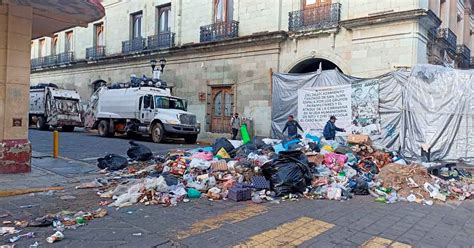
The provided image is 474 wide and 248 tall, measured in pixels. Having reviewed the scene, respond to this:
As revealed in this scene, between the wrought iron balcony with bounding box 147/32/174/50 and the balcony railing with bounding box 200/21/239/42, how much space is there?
106 inches

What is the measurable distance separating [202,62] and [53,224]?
53.8 ft

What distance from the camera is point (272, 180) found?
6777 millimetres

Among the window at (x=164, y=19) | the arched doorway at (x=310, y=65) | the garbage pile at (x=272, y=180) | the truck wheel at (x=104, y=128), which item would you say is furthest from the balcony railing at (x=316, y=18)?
the truck wheel at (x=104, y=128)

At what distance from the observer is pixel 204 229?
15.1ft

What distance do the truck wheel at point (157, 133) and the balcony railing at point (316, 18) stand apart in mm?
7489

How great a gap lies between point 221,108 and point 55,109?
11.5 metres

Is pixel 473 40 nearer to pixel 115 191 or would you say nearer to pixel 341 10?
pixel 341 10

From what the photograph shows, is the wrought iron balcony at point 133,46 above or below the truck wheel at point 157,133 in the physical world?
above

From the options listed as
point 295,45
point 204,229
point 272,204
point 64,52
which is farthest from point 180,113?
point 64,52

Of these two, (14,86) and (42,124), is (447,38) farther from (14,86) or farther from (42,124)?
(42,124)

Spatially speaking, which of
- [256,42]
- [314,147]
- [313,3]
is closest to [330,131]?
[314,147]

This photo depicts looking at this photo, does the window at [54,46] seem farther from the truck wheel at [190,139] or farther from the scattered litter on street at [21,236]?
the scattered litter on street at [21,236]

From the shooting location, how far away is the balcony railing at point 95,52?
88.5ft

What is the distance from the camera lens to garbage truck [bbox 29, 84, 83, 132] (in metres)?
23.4
